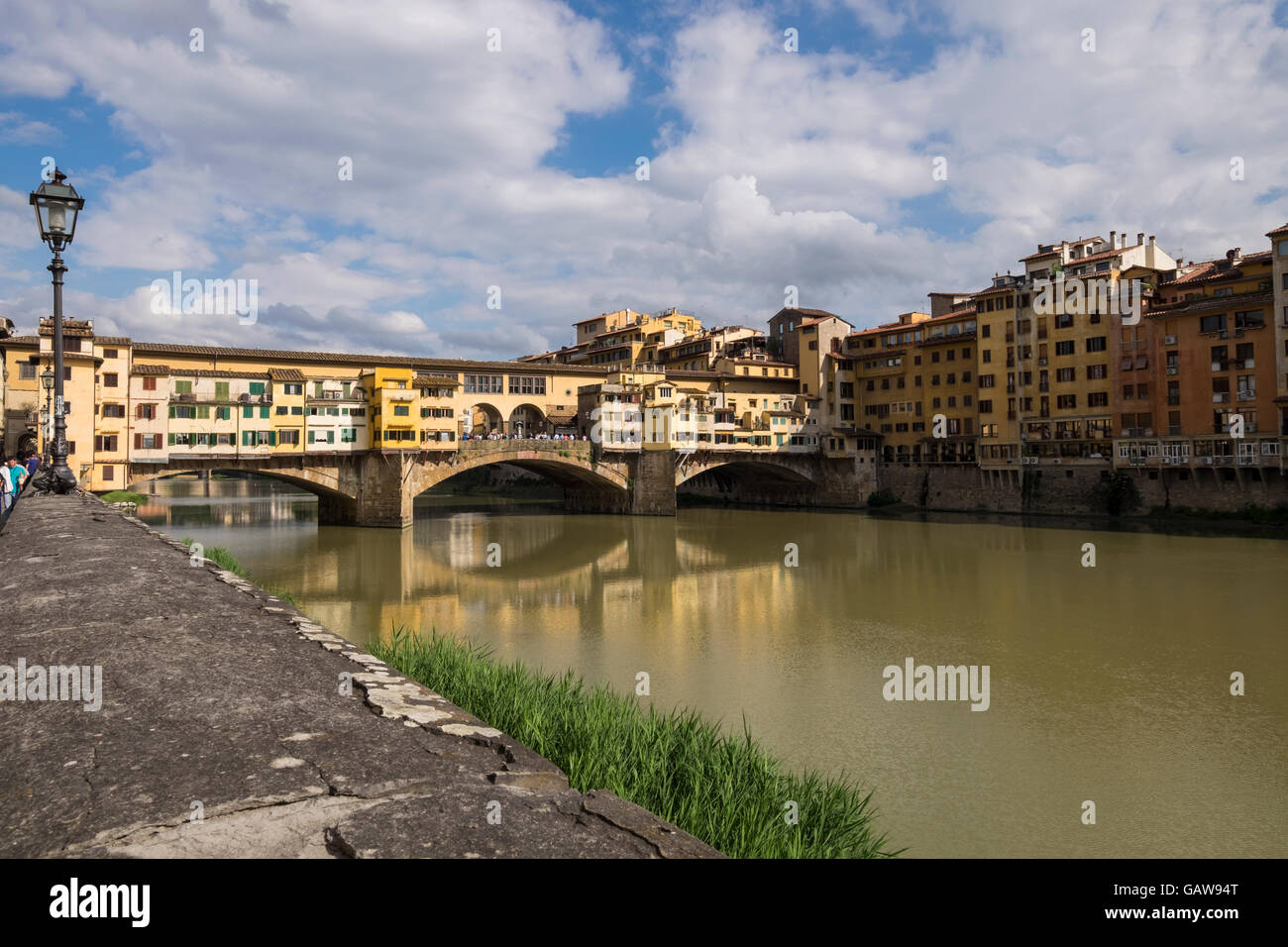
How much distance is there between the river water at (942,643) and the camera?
402 inches

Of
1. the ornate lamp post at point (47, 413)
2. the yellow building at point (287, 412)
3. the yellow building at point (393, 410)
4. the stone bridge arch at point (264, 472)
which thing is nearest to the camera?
the ornate lamp post at point (47, 413)

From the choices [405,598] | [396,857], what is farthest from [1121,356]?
[396,857]

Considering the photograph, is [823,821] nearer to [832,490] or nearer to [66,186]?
[66,186]

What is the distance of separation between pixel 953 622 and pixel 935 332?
150ft

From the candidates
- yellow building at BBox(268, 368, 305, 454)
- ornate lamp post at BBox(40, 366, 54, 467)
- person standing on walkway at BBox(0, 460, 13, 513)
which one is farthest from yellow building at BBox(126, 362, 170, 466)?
person standing on walkway at BBox(0, 460, 13, 513)

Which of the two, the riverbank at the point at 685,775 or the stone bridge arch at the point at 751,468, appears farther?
the stone bridge arch at the point at 751,468

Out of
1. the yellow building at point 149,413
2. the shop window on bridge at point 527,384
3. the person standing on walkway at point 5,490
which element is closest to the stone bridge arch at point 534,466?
the shop window on bridge at point 527,384

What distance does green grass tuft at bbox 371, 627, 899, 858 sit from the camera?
7094 mm

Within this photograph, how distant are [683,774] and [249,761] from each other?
5.45 meters

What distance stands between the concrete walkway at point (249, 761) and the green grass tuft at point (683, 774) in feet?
6.07

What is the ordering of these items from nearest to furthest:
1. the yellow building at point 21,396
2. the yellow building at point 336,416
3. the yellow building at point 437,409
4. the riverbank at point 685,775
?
the riverbank at point 685,775 < the yellow building at point 21,396 < the yellow building at point 336,416 < the yellow building at point 437,409

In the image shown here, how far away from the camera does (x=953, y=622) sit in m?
21.3

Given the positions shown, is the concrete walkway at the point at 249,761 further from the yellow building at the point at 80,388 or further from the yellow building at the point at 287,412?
the yellow building at the point at 287,412
